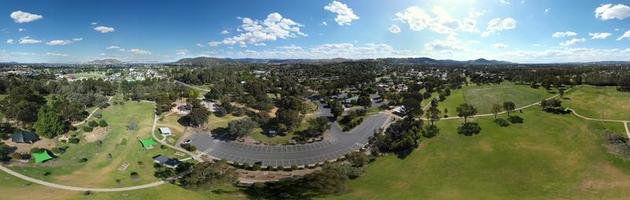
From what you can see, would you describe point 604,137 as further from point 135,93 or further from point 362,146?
point 135,93

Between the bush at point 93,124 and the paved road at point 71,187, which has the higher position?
the bush at point 93,124

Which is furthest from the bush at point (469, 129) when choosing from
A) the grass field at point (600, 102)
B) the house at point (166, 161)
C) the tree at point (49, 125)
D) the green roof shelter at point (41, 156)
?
the tree at point (49, 125)

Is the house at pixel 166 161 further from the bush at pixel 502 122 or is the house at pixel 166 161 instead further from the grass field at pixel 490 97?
the grass field at pixel 490 97

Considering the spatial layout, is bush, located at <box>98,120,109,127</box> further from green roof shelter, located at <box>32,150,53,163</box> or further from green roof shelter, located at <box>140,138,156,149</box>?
green roof shelter, located at <box>32,150,53,163</box>

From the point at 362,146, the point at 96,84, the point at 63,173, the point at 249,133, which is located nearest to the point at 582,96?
the point at 362,146

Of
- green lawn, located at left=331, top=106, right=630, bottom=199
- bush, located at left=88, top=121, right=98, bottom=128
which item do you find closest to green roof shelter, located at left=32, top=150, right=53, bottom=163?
bush, located at left=88, top=121, right=98, bottom=128
